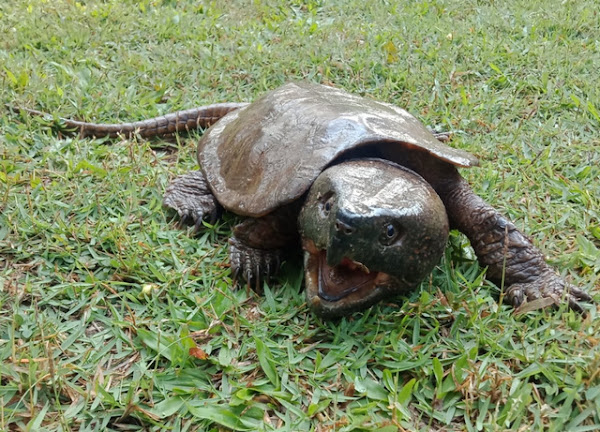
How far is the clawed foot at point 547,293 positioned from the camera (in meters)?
2.34

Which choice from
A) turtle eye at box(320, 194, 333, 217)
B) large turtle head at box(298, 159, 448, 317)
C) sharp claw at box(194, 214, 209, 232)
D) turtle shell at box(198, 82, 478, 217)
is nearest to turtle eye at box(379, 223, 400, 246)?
large turtle head at box(298, 159, 448, 317)

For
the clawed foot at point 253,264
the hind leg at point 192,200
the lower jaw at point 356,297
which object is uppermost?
the lower jaw at point 356,297

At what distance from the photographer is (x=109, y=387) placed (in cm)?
206

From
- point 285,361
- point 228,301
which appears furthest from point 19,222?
point 285,361

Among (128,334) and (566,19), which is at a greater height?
(566,19)

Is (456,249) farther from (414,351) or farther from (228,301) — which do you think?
(228,301)

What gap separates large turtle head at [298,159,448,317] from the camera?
2096mm

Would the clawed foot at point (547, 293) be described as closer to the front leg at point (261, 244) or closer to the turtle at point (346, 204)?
the turtle at point (346, 204)

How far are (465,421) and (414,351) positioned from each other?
0.34 m

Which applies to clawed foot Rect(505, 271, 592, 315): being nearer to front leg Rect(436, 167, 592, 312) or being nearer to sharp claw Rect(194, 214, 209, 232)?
front leg Rect(436, 167, 592, 312)

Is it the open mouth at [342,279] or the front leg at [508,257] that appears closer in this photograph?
the open mouth at [342,279]

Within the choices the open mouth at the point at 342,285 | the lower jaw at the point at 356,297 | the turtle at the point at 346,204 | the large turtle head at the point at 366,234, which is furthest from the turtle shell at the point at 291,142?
the lower jaw at the point at 356,297

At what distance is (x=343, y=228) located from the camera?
2.06m

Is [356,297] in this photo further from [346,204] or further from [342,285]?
[346,204]
